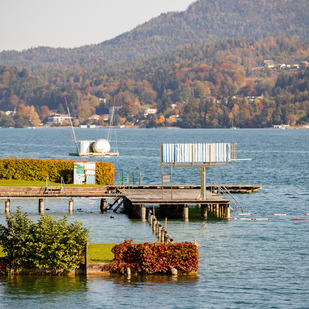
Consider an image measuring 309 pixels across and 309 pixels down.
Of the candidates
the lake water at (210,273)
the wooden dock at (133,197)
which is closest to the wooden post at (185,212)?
the wooden dock at (133,197)

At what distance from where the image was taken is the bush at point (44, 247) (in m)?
32.4

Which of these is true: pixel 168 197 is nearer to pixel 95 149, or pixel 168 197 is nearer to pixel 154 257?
pixel 154 257

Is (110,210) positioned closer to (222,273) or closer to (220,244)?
(220,244)

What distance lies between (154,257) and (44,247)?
5275 mm

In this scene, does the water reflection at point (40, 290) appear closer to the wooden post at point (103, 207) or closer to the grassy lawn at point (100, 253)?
the grassy lawn at point (100, 253)

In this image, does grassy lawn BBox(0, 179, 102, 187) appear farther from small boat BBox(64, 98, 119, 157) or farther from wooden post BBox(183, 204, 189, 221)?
small boat BBox(64, 98, 119, 157)

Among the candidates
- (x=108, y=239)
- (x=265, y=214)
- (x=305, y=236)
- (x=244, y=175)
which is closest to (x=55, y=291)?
(x=108, y=239)

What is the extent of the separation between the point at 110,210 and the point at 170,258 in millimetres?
26806

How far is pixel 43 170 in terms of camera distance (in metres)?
60.5

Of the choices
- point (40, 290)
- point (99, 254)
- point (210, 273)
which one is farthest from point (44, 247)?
point (210, 273)

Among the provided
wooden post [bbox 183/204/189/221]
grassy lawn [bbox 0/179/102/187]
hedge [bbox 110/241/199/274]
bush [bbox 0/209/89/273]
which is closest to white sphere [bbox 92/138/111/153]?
grassy lawn [bbox 0/179/102/187]

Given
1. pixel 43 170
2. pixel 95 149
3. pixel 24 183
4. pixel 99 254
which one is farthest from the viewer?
pixel 95 149

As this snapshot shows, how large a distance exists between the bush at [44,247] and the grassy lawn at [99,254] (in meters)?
1.16

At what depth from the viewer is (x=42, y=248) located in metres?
32.2
